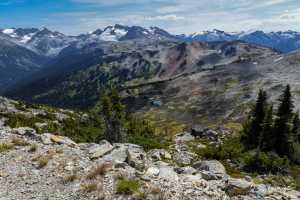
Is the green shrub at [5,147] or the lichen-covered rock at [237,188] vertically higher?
the lichen-covered rock at [237,188]

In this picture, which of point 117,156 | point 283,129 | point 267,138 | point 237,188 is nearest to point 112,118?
point 267,138

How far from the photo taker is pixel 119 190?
19.2 meters

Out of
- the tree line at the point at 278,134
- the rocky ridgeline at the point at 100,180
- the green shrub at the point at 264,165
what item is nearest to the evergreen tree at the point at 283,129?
the tree line at the point at 278,134

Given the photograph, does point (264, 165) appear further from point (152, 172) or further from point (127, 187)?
point (127, 187)

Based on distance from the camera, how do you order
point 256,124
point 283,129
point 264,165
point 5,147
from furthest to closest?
point 256,124 < point 283,129 < point 264,165 < point 5,147

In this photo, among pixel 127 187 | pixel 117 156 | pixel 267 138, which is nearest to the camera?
pixel 127 187

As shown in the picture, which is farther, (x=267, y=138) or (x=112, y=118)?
(x=112, y=118)

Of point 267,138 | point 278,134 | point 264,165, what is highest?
point 264,165

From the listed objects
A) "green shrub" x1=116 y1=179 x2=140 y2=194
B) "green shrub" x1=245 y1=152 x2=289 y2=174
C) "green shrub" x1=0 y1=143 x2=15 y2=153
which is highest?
"green shrub" x1=116 y1=179 x2=140 y2=194

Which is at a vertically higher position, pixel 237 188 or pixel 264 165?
pixel 237 188

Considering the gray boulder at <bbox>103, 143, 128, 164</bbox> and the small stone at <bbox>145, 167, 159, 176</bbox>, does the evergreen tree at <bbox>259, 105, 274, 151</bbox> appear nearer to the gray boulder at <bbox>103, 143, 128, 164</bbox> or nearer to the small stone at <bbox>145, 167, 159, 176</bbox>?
the gray boulder at <bbox>103, 143, 128, 164</bbox>

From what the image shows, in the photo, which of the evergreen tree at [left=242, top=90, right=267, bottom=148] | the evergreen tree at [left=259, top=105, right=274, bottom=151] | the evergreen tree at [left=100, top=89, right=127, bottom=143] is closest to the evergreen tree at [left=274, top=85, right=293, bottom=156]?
the evergreen tree at [left=259, top=105, right=274, bottom=151]

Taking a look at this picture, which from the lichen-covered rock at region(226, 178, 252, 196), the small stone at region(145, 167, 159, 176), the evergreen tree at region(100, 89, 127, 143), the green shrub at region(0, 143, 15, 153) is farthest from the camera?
the evergreen tree at region(100, 89, 127, 143)

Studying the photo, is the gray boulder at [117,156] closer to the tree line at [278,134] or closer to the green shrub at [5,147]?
the green shrub at [5,147]
